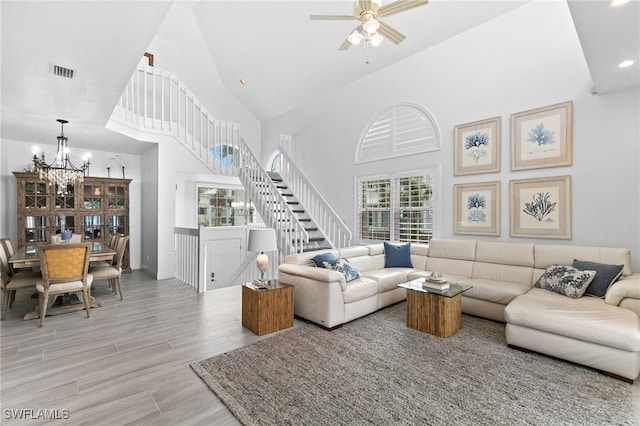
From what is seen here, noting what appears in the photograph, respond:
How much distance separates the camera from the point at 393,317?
382cm

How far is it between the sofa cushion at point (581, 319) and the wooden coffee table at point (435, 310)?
21.0 inches

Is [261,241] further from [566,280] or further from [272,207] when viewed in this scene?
[566,280]

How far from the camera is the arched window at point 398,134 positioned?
5242mm

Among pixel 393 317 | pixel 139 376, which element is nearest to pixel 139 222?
pixel 139 376

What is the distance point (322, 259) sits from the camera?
3920 millimetres

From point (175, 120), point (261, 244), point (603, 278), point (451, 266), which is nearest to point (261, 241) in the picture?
point (261, 244)

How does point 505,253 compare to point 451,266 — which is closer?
point 505,253

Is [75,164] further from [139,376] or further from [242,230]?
[139,376]

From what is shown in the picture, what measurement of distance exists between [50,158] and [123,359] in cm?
579

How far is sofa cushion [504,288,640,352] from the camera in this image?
2.39 meters

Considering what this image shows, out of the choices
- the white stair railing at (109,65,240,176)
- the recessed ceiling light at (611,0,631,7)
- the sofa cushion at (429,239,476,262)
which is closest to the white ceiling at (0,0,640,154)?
the recessed ceiling light at (611,0,631,7)

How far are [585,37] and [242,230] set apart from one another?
6530 mm

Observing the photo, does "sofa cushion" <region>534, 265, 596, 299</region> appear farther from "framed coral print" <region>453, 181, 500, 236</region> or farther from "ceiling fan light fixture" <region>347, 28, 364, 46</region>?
"ceiling fan light fixture" <region>347, 28, 364, 46</region>

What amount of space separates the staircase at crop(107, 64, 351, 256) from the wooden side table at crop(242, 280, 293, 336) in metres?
1.65
